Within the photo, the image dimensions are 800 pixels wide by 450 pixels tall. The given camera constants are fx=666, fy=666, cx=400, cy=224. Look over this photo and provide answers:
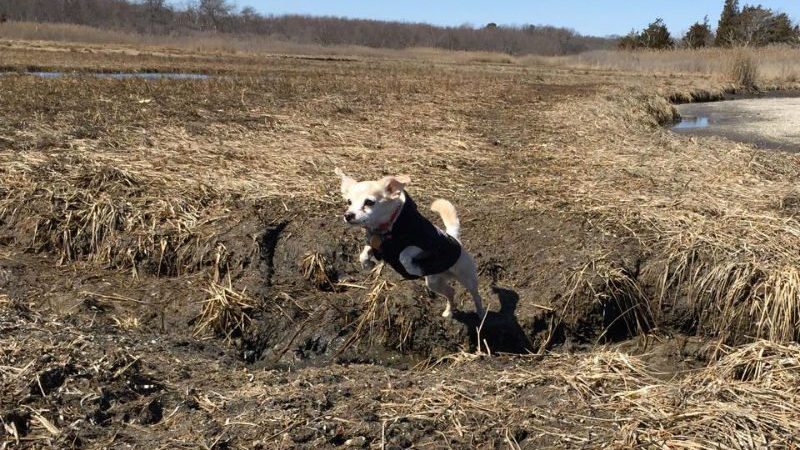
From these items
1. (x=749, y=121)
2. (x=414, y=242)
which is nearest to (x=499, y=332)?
(x=414, y=242)

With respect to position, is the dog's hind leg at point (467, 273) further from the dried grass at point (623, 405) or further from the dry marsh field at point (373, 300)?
the dried grass at point (623, 405)

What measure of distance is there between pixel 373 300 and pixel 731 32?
5420 centimetres

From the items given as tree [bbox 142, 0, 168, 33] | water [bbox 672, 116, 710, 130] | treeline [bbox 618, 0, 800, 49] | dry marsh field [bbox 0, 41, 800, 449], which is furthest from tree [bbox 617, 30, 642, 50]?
tree [bbox 142, 0, 168, 33]

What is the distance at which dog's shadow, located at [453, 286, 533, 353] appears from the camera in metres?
5.09

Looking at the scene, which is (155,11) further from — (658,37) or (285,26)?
(658,37)

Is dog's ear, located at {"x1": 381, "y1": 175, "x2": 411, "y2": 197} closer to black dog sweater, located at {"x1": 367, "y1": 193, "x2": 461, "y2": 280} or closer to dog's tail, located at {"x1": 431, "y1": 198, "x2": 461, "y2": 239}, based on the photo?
black dog sweater, located at {"x1": 367, "y1": 193, "x2": 461, "y2": 280}

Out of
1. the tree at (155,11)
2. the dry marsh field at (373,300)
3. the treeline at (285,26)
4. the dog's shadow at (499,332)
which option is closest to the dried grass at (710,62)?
the dry marsh field at (373,300)

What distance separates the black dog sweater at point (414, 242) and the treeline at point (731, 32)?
53.2 metres

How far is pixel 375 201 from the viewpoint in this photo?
441 cm

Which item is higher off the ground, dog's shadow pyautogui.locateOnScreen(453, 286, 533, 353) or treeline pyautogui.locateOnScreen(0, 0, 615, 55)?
treeline pyautogui.locateOnScreen(0, 0, 615, 55)

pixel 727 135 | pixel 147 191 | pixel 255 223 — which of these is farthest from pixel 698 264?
pixel 727 135

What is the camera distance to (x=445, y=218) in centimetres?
510

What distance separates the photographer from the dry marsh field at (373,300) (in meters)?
3.28

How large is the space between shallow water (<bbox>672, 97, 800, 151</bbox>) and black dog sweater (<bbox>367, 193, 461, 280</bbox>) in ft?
33.3
